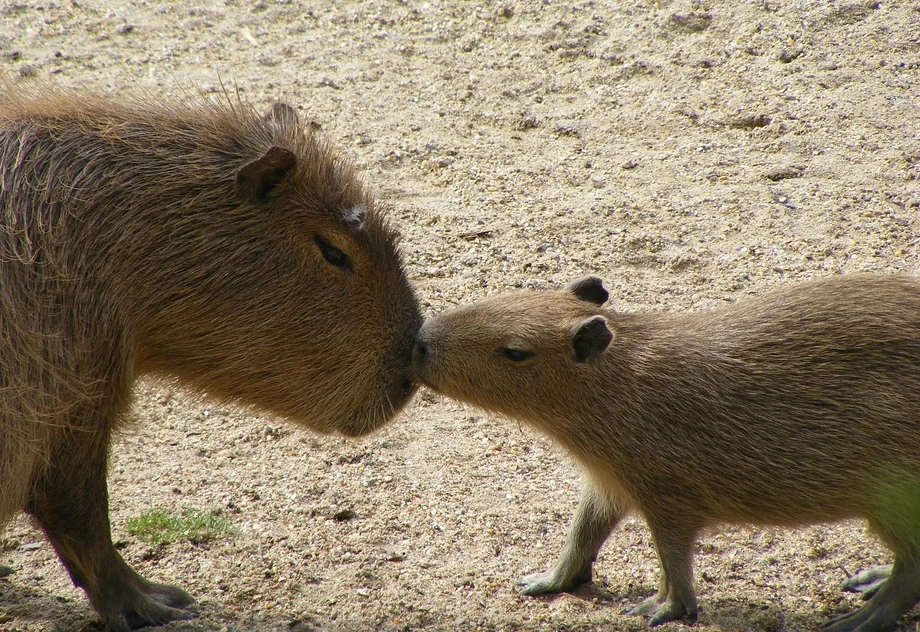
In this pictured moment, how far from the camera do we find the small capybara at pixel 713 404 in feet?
12.6

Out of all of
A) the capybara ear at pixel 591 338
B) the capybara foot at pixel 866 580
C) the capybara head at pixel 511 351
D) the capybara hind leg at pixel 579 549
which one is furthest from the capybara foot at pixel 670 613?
the capybara ear at pixel 591 338

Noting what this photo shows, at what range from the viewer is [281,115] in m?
4.18

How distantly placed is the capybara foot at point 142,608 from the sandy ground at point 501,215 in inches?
5.1

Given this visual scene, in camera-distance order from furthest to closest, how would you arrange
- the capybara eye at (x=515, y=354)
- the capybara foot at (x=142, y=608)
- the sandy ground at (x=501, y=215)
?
the sandy ground at (x=501, y=215) → the capybara eye at (x=515, y=354) → the capybara foot at (x=142, y=608)

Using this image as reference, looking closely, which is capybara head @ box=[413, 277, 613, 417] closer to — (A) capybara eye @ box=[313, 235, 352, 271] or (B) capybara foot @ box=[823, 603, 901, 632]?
(A) capybara eye @ box=[313, 235, 352, 271]

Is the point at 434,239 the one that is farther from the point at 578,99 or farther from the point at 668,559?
the point at 668,559

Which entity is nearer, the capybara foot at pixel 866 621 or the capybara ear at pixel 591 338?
the capybara foot at pixel 866 621

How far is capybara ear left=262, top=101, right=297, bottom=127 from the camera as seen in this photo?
13.6ft

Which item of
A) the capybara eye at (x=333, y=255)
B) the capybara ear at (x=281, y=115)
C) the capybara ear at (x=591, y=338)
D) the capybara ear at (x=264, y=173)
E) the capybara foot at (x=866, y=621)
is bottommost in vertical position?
the capybara foot at (x=866, y=621)

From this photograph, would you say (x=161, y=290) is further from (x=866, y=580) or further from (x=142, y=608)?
(x=866, y=580)

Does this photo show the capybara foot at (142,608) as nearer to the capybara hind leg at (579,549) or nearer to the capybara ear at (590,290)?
the capybara hind leg at (579,549)

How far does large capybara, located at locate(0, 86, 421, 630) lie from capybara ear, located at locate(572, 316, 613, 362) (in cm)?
67

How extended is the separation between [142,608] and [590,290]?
7.40ft

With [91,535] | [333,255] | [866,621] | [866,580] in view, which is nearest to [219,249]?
[333,255]
